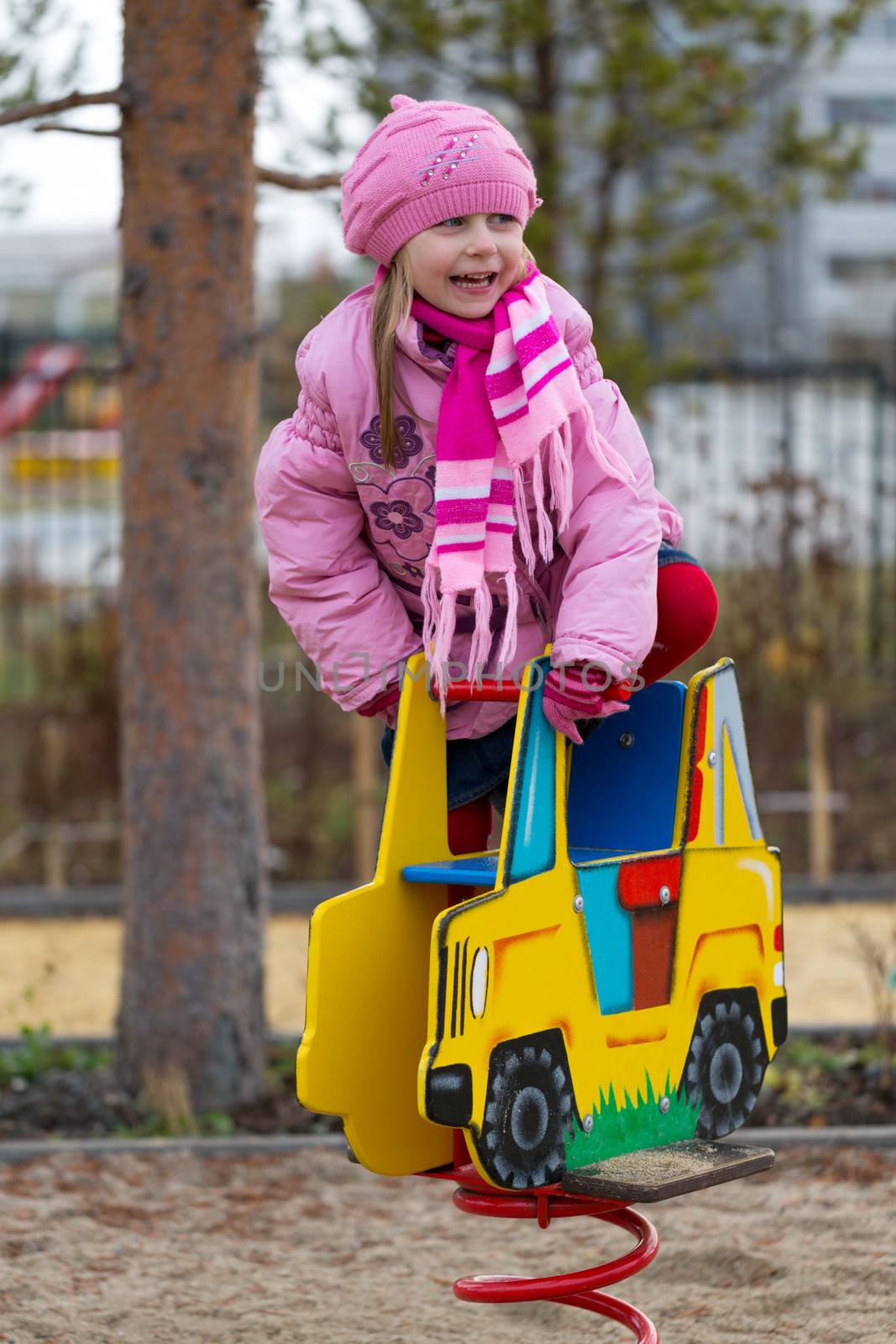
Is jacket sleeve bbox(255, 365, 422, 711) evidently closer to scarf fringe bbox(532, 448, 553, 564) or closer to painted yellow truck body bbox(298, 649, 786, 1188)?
painted yellow truck body bbox(298, 649, 786, 1188)

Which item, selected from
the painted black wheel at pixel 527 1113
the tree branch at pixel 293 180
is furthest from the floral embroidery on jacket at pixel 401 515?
the tree branch at pixel 293 180

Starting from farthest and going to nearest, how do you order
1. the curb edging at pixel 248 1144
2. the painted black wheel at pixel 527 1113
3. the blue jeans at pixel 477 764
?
the curb edging at pixel 248 1144 < the blue jeans at pixel 477 764 < the painted black wheel at pixel 527 1113

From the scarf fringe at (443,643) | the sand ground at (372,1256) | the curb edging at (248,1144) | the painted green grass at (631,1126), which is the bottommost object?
the sand ground at (372,1256)

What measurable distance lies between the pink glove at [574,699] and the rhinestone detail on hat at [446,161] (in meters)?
0.68

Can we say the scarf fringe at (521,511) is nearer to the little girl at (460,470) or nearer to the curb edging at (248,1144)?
the little girl at (460,470)

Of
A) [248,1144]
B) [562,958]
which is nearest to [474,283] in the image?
[562,958]

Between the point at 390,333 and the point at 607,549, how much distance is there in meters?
0.42

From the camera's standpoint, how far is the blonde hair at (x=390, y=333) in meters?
2.18

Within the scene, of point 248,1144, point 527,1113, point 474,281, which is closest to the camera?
point 527,1113

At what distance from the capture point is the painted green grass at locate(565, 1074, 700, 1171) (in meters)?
2.20

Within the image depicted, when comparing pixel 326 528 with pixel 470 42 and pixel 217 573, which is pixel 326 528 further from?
pixel 470 42

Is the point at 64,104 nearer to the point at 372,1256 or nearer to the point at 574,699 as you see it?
the point at 574,699

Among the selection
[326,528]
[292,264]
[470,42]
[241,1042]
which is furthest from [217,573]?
[292,264]

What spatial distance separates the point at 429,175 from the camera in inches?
85.4
